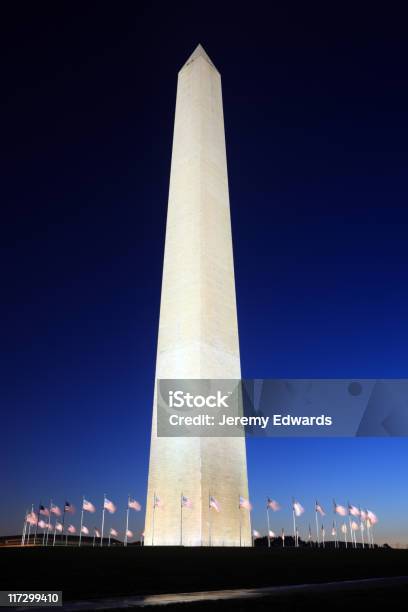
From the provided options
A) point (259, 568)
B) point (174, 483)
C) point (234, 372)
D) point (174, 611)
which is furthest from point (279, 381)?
point (174, 611)

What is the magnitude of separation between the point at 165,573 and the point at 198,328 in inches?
657

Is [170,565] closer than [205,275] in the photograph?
Yes

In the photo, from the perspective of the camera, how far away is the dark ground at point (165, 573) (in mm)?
10242

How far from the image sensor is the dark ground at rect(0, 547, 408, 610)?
33.6 ft

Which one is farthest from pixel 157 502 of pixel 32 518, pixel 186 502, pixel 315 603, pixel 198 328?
pixel 315 603

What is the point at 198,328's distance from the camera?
28.7 m

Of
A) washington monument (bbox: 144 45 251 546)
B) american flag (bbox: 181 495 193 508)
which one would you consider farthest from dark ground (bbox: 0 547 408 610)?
washington monument (bbox: 144 45 251 546)

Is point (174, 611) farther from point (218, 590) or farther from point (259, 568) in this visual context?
point (259, 568)

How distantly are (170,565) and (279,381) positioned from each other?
1862cm

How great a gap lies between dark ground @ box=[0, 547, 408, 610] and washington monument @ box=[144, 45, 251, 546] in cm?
883

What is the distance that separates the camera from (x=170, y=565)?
559 inches

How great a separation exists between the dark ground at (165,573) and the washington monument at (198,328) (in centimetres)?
883

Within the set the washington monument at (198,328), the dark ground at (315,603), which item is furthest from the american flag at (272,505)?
the dark ground at (315,603)

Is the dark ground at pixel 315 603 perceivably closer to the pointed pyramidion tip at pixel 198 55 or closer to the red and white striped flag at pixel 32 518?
the red and white striped flag at pixel 32 518
